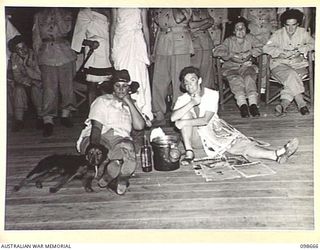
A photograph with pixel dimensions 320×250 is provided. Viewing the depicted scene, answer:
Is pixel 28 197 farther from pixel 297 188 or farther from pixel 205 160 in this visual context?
pixel 297 188

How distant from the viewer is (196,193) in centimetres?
138

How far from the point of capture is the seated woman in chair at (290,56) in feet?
4.59

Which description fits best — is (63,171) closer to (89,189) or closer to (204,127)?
(89,189)

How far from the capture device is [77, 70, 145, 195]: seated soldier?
1.40 meters

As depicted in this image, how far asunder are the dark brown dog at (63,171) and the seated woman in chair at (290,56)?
0.36 metres

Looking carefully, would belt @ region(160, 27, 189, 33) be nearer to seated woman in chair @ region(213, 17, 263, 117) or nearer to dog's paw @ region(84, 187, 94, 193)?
seated woman in chair @ region(213, 17, 263, 117)

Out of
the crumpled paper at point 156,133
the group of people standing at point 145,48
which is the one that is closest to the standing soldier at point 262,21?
the group of people standing at point 145,48

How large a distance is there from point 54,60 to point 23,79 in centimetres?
7

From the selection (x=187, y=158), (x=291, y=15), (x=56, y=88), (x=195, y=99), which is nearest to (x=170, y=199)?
(x=187, y=158)

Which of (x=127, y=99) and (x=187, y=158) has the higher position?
(x=127, y=99)

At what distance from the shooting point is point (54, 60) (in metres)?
1.41

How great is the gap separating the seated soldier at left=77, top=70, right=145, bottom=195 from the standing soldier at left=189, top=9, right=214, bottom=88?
12 cm

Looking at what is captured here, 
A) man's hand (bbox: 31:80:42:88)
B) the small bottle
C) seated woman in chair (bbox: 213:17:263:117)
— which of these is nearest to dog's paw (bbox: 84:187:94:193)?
the small bottle

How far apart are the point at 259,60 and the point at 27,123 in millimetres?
439
